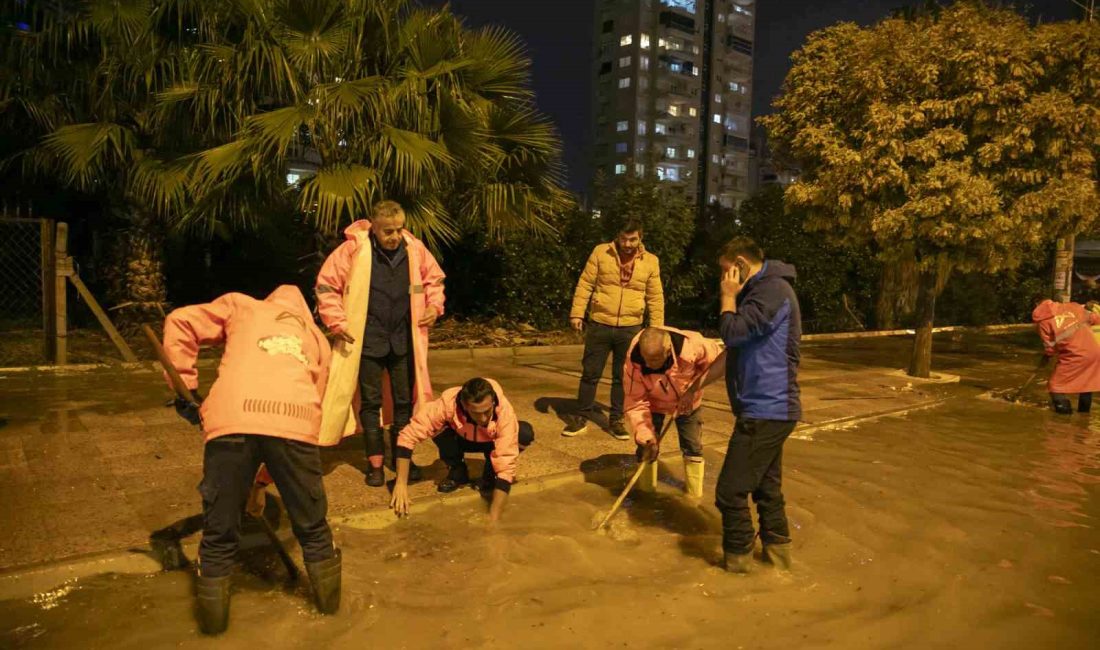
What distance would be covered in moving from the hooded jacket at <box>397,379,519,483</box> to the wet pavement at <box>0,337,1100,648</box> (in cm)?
39

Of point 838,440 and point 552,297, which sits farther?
point 552,297

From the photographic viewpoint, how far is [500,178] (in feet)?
35.0

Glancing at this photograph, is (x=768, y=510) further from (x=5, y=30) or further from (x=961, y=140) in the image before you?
(x=5, y=30)

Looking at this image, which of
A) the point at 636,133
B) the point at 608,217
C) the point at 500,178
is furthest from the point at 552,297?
the point at 636,133

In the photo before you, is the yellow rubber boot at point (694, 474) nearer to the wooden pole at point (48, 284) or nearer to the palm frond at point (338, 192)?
the palm frond at point (338, 192)

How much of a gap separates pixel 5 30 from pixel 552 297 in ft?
27.3

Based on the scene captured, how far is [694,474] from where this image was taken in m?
5.45

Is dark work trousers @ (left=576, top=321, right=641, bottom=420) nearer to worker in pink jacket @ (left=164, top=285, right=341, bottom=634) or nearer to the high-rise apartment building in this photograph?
worker in pink jacket @ (left=164, top=285, right=341, bottom=634)

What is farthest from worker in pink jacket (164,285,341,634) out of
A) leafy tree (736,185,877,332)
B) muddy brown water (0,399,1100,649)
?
leafy tree (736,185,877,332)

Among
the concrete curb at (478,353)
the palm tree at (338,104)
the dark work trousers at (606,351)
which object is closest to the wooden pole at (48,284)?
the concrete curb at (478,353)

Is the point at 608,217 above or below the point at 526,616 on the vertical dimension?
above

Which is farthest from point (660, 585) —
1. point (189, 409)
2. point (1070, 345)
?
point (1070, 345)

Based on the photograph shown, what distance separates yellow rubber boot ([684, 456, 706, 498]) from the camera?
17.9 feet

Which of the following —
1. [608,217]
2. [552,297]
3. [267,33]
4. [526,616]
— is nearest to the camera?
[526,616]
